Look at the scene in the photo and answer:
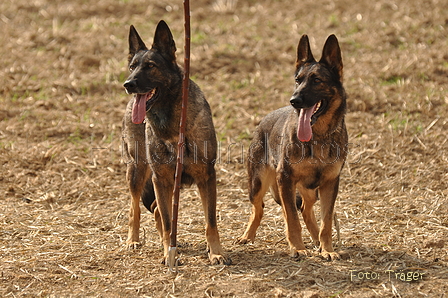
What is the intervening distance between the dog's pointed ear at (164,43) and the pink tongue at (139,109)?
507 mm

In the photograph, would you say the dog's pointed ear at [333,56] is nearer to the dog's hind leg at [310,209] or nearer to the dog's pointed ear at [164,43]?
the dog's hind leg at [310,209]

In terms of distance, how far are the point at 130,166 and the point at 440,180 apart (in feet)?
13.6

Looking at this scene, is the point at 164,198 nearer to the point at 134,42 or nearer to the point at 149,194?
the point at 149,194

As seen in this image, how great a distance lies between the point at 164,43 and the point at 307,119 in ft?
5.26

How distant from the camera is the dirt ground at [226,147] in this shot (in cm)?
536

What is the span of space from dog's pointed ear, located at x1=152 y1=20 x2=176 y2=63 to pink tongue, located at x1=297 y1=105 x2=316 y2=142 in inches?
55.3

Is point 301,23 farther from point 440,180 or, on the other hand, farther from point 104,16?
point 440,180

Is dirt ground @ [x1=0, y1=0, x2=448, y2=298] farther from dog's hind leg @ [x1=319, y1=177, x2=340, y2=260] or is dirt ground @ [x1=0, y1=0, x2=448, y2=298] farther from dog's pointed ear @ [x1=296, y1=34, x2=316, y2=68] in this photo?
dog's pointed ear @ [x1=296, y1=34, x2=316, y2=68]

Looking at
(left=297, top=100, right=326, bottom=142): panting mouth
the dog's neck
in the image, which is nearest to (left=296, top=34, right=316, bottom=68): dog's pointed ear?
(left=297, top=100, right=326, bottom=142): panting mouth

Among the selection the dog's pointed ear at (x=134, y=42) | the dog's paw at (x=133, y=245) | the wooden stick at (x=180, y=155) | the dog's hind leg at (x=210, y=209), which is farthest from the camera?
the dog's paw at (x=133, y=245)

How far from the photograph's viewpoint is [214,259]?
5.72 meters

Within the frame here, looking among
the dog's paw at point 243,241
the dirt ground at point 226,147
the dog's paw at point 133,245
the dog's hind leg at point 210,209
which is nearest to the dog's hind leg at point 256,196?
the dog's paw at point 243,241

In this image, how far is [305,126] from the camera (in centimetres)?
566

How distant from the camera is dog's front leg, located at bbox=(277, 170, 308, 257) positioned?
5.83 metres
